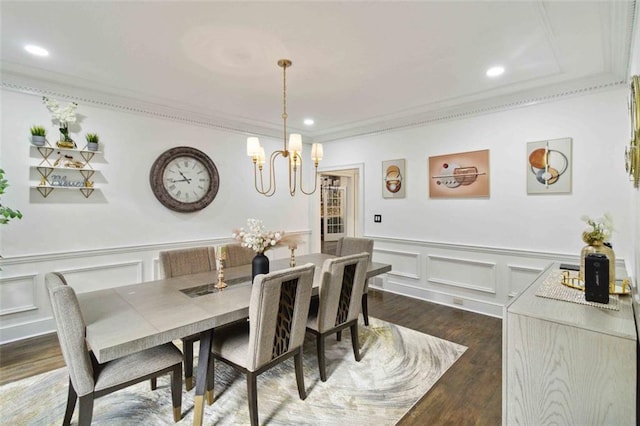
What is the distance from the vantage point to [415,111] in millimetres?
3979

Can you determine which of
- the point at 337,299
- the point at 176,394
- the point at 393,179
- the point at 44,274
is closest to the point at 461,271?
the point at 393,179

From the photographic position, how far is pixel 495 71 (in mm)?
2797

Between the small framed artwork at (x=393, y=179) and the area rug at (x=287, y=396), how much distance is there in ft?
7.53

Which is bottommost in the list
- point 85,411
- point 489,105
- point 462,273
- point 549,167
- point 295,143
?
point 85,411

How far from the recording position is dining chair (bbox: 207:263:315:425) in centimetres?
175

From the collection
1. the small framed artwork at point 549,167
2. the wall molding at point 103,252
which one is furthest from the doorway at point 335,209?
the small framed artwork at point 549,167

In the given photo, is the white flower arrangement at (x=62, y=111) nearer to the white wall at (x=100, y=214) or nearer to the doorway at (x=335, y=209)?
the white wall at (x=100, y=214)

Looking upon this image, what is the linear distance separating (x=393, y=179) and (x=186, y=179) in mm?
2878

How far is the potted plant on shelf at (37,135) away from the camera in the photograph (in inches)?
114

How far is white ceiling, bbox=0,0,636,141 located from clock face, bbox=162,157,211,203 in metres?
0.70

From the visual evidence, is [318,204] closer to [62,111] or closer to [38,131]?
[62,111]

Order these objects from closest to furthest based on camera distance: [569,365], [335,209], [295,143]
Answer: [569,365]
[295,143]
[335,209]

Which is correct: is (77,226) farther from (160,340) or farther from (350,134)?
(350,134)

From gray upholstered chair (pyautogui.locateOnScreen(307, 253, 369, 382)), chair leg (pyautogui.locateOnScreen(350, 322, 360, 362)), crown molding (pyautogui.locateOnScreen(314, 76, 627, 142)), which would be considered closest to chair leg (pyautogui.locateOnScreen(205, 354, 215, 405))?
gray upholstered chair (pyautogui.locateOnScreen(307, 253, 369, 382))
